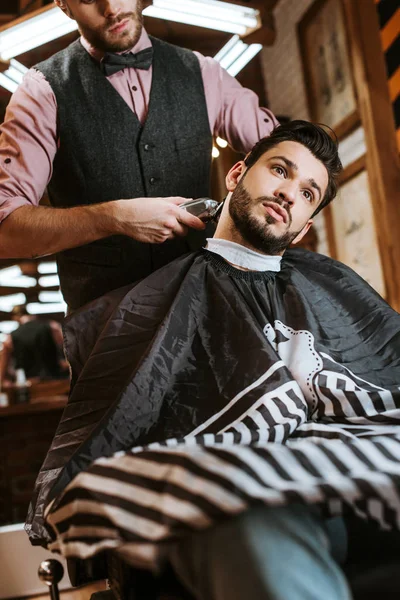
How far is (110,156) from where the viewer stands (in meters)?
1.90

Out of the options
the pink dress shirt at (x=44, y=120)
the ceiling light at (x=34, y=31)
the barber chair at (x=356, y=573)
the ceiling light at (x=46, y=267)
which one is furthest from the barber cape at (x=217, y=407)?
the ceiling light at (x=46, y=267)

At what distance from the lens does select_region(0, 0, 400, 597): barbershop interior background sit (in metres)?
3.31

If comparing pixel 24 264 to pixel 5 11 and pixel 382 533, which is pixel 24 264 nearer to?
pixel 5 11

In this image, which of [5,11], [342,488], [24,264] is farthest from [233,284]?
[24,264]

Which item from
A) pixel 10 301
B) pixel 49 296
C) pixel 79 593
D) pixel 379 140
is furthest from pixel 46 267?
pixel 79 593

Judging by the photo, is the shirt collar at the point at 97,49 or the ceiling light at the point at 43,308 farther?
the ceiling light at the point at 43,308

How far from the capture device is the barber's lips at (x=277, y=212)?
1711mm

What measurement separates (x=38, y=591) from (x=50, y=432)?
145 centimetres

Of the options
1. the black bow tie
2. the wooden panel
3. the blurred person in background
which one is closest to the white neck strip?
the black bow tie

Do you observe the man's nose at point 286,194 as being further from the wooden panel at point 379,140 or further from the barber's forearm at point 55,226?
the wooden panel at point 379,140

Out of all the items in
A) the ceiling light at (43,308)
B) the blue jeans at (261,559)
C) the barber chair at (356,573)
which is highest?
the ceiling light at (43,308)

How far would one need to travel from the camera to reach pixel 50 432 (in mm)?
3875

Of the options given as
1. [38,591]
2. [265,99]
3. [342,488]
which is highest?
[265,99]

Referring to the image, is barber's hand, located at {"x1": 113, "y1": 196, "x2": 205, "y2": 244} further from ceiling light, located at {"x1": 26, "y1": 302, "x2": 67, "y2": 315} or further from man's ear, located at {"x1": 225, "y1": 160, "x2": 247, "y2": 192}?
ceiling light, located at {"x1": 26, "y1": 302, "x2": 67, "y2": 315}
